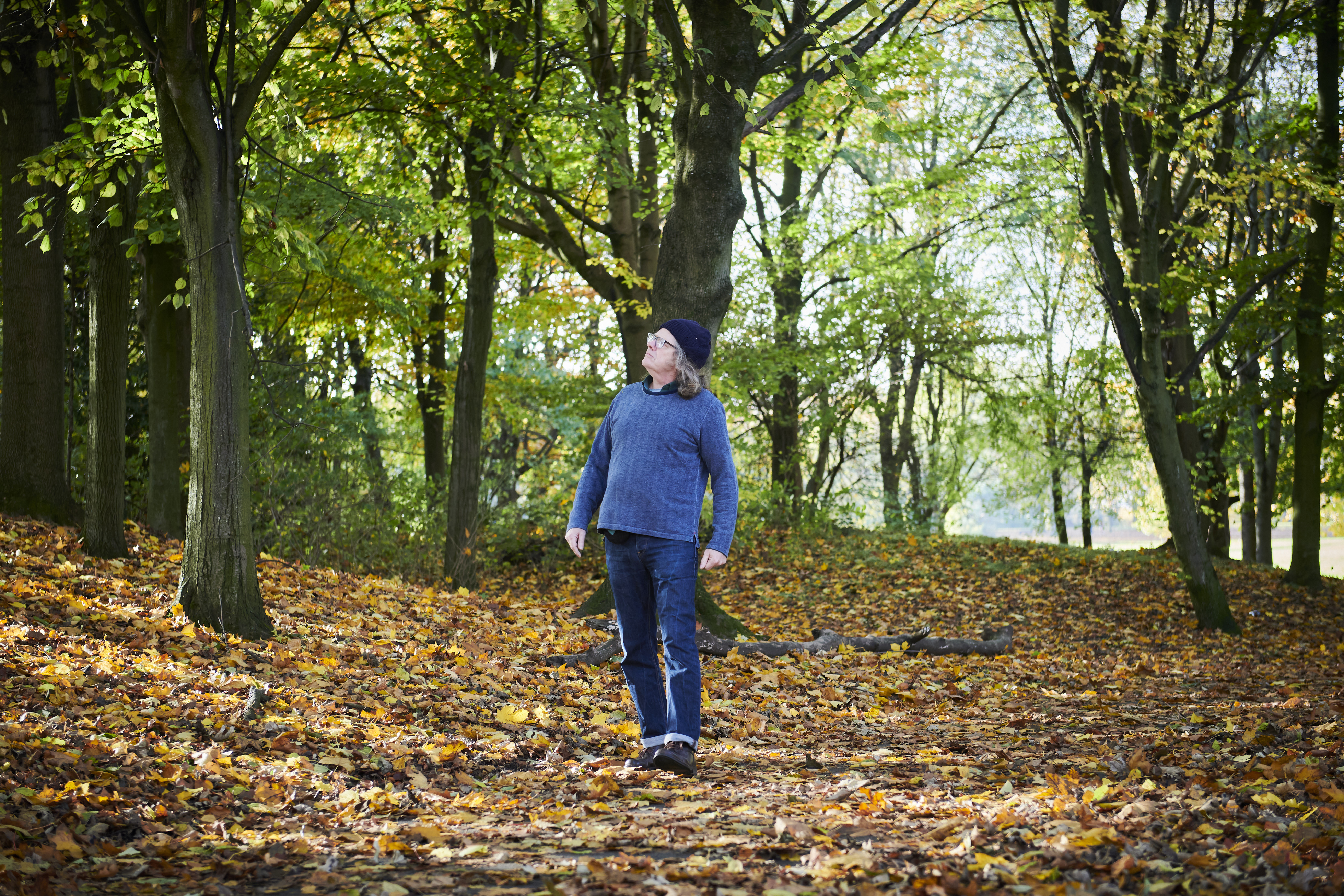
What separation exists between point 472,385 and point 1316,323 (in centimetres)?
1050

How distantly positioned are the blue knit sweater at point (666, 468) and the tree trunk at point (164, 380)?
6.90m

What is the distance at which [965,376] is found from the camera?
19719 millimetres

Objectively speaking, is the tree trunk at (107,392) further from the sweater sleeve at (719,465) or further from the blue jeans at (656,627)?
the sweater sleeve at (719,465)

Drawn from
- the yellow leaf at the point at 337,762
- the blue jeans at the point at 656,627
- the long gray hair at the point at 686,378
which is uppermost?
the long gray hair at the point at 686,378

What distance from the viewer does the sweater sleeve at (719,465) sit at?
186 inches

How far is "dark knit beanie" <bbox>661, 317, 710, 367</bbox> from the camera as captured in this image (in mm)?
4754

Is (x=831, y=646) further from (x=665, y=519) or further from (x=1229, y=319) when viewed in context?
(x=1229, y=319)

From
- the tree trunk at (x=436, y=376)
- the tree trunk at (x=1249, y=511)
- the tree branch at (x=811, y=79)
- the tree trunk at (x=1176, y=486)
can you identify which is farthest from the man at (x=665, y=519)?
the tree trunk at (x=1249, y=511)

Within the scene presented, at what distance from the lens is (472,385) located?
12.3m

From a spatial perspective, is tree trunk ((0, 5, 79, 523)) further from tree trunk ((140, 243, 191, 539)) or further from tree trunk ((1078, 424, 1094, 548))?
tree trunk ((1078, 424, 1094, 548))

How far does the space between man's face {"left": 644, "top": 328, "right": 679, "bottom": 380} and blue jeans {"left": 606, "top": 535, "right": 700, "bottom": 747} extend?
77cm

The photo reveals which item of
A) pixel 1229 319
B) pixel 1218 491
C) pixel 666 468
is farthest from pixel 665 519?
pixel 1218 491

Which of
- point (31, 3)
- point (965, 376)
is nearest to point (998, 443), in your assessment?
point (965, 376)

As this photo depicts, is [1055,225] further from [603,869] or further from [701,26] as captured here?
[603,869]
